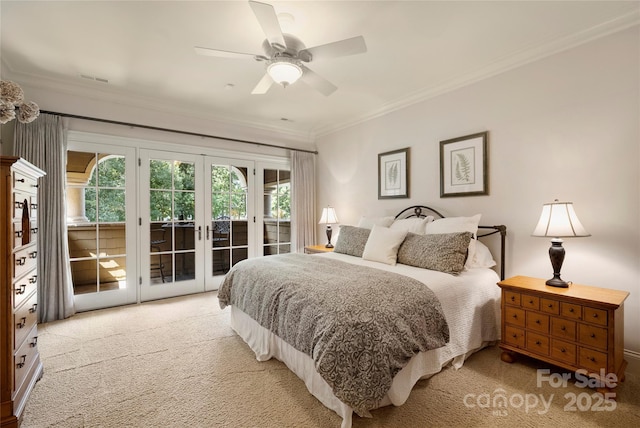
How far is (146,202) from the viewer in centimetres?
374

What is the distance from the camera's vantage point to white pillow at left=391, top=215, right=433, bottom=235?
309 cm

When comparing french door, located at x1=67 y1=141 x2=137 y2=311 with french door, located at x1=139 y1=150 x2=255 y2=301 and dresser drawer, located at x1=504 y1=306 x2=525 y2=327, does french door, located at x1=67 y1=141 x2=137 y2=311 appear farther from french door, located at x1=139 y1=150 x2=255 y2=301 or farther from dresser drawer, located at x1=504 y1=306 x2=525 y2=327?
dresser drawer, located at x1=504 y1=306 x2=525 y2=327

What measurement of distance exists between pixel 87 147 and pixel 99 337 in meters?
2.17

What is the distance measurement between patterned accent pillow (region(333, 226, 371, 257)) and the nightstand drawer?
4.89 feet

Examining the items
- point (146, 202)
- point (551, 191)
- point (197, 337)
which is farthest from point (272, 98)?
point (551, 191)

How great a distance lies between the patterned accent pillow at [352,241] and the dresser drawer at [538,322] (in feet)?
5.11

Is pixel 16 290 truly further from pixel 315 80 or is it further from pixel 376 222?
pixel 376 222

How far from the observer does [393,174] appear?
3.83 metres

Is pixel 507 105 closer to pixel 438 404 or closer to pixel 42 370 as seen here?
pixel 438 404

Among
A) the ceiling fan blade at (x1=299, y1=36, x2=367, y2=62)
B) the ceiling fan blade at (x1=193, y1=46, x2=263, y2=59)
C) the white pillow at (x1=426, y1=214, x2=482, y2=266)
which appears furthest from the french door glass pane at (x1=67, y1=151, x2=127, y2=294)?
the white pillow at (x1=426, y1=214, x2=482, y2=266)

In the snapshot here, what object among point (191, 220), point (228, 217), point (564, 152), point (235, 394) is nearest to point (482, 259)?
point (564, 152)

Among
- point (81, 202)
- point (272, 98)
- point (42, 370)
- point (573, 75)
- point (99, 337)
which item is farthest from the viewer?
point (272, 98)

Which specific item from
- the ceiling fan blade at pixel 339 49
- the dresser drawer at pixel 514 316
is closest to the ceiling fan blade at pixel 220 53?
the ceiling fan blade at pixel 339 49

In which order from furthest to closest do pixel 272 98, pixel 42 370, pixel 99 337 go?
pixel 272 98 < pixel 99 337 < pixel 42 370
